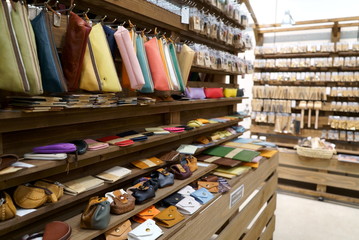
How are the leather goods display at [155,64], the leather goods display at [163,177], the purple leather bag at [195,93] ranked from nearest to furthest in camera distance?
the leather goods display at [155,64] → the leather goods display at [163,177] → the purple leather bag at [195,93]

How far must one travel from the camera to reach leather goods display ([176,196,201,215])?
1830mm

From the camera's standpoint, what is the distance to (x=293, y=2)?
5.54m

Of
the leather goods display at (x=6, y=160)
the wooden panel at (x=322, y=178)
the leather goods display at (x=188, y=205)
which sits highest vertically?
the leather goods display at (x=6, y=160)

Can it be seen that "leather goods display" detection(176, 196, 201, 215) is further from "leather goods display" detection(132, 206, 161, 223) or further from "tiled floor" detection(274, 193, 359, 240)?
"tiled floor" detection(274, 193, 359, 240)

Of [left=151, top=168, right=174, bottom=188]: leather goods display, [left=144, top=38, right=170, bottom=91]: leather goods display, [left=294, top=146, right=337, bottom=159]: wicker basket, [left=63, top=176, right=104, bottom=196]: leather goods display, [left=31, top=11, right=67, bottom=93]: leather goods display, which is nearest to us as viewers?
[left=31, top=11, right=67, bottom=93]: leather goods display

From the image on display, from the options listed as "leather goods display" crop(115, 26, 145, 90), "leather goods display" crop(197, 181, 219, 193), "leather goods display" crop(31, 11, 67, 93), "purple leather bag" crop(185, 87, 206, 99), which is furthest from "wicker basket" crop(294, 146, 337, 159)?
"leather goods display" crop(31, 11, 67, 93)

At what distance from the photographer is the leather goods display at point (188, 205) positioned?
6.00 feet

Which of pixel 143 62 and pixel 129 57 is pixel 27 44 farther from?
pixel 143 62

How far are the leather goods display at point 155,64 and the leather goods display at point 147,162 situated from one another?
1.79 feet

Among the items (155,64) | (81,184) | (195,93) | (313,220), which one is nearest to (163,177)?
(81,184)

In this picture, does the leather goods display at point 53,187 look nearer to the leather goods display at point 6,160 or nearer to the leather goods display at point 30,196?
the leather goods display at point 30,196

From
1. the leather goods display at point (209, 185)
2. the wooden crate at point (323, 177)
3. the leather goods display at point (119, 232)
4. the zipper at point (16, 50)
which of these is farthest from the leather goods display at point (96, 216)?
the wooden crate at point (323, 177)

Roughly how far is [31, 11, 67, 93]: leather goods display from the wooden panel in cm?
440

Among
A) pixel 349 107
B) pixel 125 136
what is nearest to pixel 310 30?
pixel 349 107
